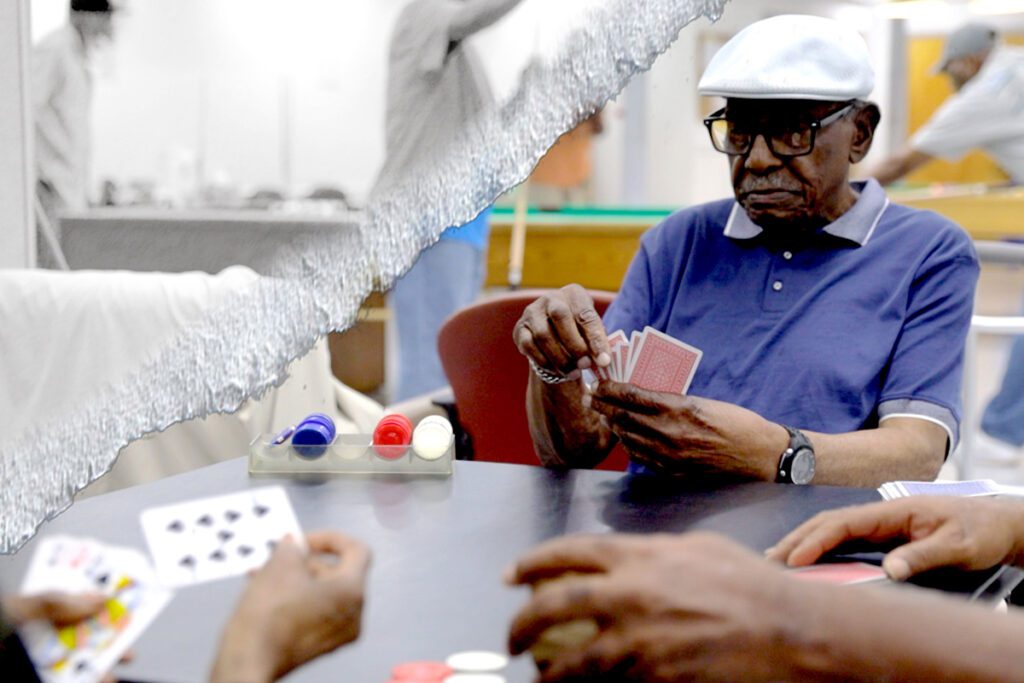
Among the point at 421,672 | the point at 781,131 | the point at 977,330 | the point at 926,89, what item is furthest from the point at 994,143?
the point at 926,89

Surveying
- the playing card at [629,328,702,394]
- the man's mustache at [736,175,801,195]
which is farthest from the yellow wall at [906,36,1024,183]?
the playing card at [629,328,702,394]

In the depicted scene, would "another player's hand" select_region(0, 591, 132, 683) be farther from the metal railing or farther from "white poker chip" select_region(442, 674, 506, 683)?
the metal railing

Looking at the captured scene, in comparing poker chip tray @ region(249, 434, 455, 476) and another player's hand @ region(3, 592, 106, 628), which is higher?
another player's hand @ region(3, 592, 106, 628)

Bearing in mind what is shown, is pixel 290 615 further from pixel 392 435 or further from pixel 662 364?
pixel 662 364

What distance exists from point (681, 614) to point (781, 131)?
1.08 meters

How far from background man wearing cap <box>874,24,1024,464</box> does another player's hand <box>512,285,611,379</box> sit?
2889mm

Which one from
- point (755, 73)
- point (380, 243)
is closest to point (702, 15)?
point (380, 243)

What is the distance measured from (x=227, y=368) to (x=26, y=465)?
0.64 ft

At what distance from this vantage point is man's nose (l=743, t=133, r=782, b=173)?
1523 mm

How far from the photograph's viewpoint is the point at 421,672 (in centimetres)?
67

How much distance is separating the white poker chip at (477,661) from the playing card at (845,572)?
236 millimetres

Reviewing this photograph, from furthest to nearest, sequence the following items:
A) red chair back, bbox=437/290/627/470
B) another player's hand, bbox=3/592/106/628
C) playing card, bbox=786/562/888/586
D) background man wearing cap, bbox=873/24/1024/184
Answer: background man wearing cap, bbox=873/24/1024/184, red chair back, bbox=437/290/627/470, playing card, bbox=786/562/888/586, another player's hand, bbox=3/592/106/628

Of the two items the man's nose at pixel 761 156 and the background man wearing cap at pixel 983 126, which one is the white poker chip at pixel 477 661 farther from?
the background man wearing cap at pixel 983 126

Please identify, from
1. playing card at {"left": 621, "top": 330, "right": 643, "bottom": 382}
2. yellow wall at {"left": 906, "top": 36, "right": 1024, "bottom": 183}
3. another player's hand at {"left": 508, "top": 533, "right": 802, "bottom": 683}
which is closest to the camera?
another player's hand at {"left": 508, "top": 533, "right": 802, "bottom": 683}
